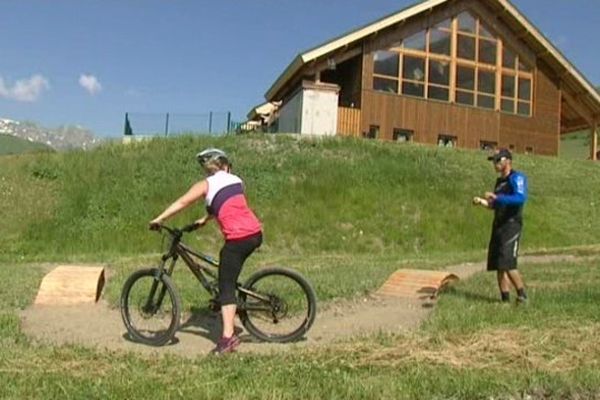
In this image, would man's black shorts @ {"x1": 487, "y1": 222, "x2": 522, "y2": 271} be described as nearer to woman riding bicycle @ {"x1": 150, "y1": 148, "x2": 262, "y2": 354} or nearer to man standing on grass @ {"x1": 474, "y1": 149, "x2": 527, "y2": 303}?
man standing on grass @ {"x1": 474, "y1": 149, "x2": 527, "y2": 303}

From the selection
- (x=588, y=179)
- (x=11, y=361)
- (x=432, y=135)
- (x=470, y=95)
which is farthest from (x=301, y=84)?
(x=11, y=361)

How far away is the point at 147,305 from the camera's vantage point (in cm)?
696

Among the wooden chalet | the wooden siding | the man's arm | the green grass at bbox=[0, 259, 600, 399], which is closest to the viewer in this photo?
the green grass at bbox=[0, 259, 600, 399]

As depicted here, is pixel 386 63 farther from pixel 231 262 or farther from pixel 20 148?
pixel 231 262

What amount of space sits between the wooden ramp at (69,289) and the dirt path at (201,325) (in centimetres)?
16

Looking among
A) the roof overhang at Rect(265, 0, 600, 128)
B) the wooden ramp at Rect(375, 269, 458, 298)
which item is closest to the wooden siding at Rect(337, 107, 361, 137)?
the roof overhang at Rect(265, 0, 600, 128)

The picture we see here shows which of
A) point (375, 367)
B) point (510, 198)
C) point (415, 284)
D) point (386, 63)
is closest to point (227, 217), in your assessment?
point (375, 367)

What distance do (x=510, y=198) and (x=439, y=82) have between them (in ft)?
78.0

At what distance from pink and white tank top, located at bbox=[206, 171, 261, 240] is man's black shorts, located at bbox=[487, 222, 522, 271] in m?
3.08

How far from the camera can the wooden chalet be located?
93.0ft

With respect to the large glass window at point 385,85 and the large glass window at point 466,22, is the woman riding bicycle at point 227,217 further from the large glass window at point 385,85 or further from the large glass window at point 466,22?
the large glass window at point 466,22

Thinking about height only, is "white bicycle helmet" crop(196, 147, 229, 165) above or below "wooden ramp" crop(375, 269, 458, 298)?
above

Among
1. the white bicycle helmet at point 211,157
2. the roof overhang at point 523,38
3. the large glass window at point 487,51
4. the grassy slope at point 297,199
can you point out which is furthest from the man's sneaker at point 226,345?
the large glass window at point 487,51

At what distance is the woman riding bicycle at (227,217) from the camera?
6.24m
